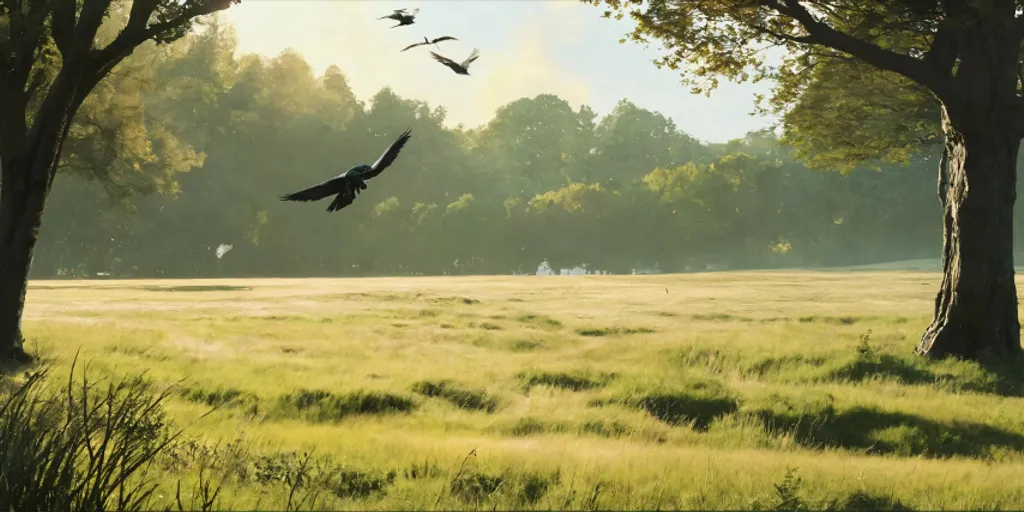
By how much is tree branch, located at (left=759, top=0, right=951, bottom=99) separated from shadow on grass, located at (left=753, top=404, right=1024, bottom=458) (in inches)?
296

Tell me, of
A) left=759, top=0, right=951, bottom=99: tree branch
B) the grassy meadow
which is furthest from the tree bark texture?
left=759, top=0, right=951, bottom=99: tree branch

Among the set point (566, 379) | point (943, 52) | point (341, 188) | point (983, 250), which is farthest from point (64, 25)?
point (983, 250)

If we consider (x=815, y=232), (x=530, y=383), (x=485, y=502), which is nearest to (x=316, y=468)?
(x=485, y=502)

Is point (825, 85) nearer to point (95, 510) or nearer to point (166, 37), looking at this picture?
point (166, 37)

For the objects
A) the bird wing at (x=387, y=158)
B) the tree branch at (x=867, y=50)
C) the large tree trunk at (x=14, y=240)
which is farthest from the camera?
the tree branch at (x=867, y=50)

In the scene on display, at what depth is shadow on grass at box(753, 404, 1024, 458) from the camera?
1071 centimetres

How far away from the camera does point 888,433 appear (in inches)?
445

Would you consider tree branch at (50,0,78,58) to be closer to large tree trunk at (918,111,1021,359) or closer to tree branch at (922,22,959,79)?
tree branch at (922,22,959,79)

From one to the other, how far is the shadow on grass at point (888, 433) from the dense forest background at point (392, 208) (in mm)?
65705

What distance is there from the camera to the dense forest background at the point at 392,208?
78.0 metres

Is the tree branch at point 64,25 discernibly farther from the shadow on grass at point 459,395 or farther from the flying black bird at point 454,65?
the flying black bird at point 454,65

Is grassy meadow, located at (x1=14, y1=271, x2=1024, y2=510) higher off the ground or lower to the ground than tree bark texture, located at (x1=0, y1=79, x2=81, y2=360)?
lower

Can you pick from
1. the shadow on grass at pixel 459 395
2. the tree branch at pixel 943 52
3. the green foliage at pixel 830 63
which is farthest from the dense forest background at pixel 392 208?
the shadow on grass at pixel 459 395

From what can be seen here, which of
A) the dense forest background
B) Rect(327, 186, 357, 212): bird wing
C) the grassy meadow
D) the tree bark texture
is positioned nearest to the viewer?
Rect(327, 186, 357, 212): bird wing
